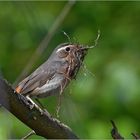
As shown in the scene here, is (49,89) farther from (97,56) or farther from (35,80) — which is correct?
(97,56)

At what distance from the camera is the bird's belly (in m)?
3.61

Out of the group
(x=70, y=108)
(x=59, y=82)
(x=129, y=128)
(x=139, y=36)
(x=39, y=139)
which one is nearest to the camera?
(x=70, y=108)

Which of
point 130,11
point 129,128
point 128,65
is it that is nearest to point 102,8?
point 130,11

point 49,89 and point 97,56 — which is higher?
point 49,89

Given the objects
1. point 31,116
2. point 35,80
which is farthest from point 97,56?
point 31,116

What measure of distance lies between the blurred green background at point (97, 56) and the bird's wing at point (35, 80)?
284mm

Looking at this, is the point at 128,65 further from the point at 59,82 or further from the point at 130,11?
the point at 59,82

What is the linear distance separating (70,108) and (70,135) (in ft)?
0.35

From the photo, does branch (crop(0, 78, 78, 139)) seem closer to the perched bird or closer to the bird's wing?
the perched bird

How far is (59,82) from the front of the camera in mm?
3529

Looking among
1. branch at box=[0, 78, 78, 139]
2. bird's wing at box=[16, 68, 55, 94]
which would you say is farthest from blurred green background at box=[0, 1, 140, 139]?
branch at box=[0, 78, 78, 139]

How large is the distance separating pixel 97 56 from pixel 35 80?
1173mm

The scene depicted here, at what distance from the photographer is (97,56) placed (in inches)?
191

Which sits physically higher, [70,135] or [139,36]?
[70,135]
